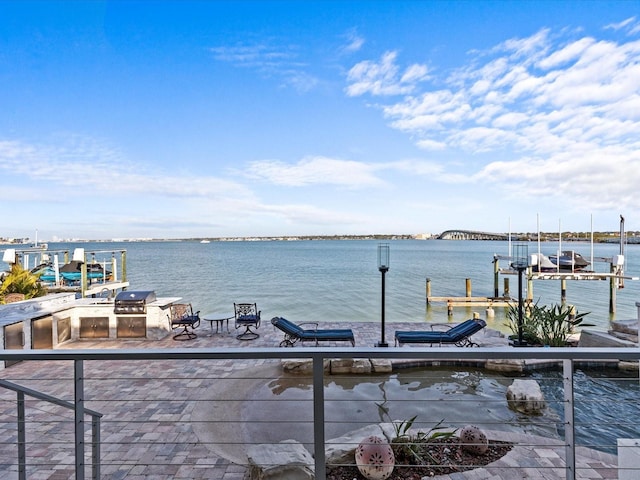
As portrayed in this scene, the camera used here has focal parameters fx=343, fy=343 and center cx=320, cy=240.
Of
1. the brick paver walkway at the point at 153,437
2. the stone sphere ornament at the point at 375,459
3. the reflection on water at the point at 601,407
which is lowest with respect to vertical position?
the reflection on water at the point at 601,407

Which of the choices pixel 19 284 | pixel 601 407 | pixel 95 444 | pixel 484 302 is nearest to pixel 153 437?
pixel 95 444

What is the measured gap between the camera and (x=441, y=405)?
496 cm

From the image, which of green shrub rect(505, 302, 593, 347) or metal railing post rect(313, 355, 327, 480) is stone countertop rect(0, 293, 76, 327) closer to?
metal railing post rect(313, 355, 327, 480)

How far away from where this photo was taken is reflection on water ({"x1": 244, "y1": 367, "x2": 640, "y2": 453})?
4199 millimetres

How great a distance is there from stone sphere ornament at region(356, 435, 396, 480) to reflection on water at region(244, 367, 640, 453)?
2.29ft

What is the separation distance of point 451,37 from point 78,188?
2853 centimetres

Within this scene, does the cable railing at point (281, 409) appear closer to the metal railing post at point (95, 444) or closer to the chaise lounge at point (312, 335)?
the metal railing post at point (95, 444)

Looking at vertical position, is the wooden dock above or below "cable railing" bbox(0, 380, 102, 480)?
below

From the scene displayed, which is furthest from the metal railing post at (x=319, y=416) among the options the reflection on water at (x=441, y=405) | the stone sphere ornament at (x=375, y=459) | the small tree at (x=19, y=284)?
the small tree at (x=19, y=284)

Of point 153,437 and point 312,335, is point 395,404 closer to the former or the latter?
point 312,335

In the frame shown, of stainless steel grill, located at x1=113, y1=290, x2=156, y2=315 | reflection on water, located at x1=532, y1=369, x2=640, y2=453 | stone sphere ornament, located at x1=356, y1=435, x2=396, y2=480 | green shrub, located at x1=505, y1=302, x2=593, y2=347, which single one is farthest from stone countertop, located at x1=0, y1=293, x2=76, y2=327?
green shrub, located at x1=505, y1=302, x2=593, y2=347

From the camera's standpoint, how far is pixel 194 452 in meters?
3.60

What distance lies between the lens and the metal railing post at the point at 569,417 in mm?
1361

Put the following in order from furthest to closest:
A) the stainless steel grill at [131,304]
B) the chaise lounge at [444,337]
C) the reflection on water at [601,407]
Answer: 1. the stainless steel grill at [131,304]
2. the chaise lounge at [444,337]
3. the reflection on water at [601,407]
